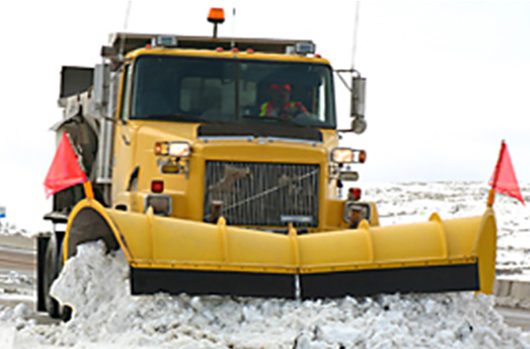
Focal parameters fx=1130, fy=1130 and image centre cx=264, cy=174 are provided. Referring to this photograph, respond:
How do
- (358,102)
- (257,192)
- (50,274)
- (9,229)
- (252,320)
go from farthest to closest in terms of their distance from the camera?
(9,229) → (50,274) → (358,102) → (257,192) → (252,320)

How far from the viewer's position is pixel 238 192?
33.5 ft

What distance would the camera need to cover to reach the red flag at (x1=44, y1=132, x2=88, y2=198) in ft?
31.1

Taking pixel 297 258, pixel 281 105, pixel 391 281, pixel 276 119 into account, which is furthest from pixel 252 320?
pixel 281 105

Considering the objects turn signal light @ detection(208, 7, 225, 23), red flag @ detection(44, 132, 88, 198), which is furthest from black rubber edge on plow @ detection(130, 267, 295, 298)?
turn signal light @ detection(208, 7, 225, 23)

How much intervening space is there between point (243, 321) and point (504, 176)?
2.62m

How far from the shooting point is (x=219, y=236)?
8.88m

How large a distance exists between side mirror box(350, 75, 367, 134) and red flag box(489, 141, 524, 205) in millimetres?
2422

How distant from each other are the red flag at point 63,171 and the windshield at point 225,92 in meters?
1.59

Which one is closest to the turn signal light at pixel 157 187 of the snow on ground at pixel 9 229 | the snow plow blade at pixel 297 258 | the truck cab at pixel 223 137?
the truck cab at pixel 223 137

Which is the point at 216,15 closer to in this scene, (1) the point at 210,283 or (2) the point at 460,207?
(1) the point at 210,283

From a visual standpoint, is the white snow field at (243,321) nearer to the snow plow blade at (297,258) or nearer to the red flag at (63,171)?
→ the snow plow blade at (297,258)

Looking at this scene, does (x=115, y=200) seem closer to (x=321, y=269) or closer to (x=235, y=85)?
(x=235, y=85)

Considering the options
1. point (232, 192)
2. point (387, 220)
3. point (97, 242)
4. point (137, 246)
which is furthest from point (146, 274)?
point (387, 220)

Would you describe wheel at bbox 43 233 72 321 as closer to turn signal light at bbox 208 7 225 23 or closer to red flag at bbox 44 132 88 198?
red flag at bbox 44 132 88 198
